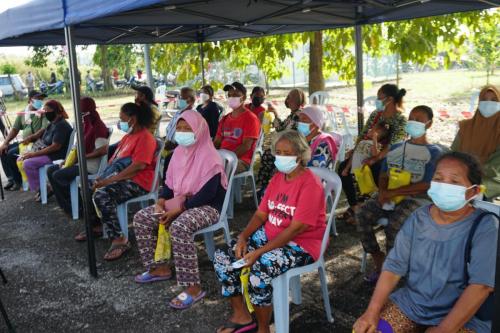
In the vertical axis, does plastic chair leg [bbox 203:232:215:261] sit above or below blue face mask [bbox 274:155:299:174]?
below

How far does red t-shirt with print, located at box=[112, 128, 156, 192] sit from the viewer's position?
4.38m

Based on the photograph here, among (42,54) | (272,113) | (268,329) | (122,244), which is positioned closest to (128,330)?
(268,329)

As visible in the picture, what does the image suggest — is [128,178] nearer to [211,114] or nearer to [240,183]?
[240,183]

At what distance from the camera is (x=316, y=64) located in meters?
8.12

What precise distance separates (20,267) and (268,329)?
104 inches

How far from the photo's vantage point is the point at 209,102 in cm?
669

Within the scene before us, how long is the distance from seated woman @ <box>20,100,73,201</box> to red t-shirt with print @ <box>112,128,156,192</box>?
6.12 ft

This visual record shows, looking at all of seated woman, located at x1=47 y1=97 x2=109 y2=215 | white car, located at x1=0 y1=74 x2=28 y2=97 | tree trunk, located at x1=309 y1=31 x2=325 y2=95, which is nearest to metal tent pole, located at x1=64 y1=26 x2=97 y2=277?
seated woman, located at x1=47 y1=97 x2=109 y2=215

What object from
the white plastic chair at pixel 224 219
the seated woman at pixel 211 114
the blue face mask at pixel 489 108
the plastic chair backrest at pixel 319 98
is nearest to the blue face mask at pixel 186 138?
the white plastic chair at pixel 224 219

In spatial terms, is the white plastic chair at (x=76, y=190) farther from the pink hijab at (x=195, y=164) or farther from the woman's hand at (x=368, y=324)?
the woman's hand at (x=368, y=324)

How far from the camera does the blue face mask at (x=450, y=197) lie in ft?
6.79

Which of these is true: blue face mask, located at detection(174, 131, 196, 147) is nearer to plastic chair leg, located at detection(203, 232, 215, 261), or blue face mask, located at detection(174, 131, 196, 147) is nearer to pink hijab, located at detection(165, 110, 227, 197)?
pink hijab, located at detection(165, 110, 227, 197)

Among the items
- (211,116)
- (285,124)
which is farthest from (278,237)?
(211,116)

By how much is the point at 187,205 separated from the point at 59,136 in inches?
123
